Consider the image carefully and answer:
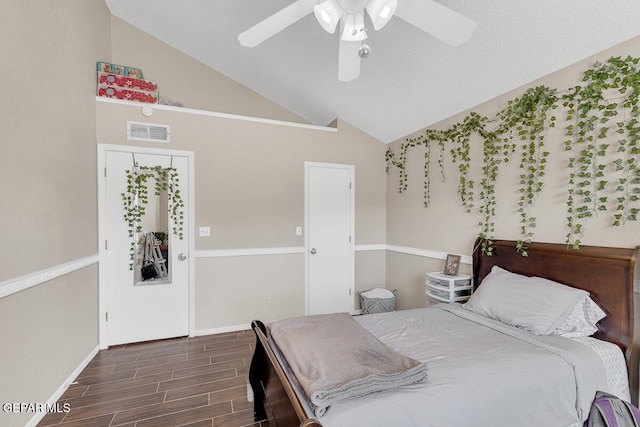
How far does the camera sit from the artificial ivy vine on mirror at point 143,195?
3051mm

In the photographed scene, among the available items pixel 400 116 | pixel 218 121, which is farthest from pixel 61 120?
pixel 400 116

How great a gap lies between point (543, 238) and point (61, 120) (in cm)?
396

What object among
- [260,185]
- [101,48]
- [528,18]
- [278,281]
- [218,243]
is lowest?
[278,281]

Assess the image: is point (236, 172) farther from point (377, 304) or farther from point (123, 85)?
point (377, 304)

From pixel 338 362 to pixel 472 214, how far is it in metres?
2.23

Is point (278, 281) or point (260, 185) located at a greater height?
point (260, 185)

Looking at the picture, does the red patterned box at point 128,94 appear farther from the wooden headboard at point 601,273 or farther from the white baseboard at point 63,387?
the wooden headboard at point 601,273

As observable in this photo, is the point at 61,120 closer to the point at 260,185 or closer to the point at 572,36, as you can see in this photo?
the point at 260,185

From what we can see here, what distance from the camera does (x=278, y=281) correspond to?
3.69 m

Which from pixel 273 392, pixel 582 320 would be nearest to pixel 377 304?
pixel 582 320

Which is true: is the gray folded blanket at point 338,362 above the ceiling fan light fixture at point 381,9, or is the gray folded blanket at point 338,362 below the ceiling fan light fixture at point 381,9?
below

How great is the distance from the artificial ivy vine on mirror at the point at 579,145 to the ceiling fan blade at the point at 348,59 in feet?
5.22

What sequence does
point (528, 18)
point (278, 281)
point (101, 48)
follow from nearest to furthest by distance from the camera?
point (528, 18) < point (101, 48) < point (278, 281)

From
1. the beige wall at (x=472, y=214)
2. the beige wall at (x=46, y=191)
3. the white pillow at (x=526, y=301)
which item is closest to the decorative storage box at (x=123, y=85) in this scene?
the beige wall at (x=46, y=191)
